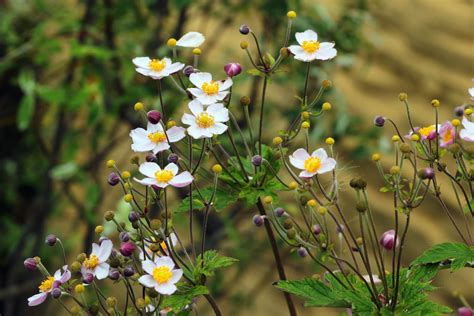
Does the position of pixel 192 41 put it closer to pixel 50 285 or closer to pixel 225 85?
pixel 225 85

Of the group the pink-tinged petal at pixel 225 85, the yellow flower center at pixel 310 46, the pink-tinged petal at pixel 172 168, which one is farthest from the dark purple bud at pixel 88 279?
the yellow flower center at pixel 310 46

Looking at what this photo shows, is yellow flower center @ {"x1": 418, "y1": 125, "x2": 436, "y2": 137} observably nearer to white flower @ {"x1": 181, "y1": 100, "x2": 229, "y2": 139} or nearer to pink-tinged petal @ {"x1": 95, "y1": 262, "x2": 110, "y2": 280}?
white flower @ {"x1": 181, "y1": 100, "x2": 229, "y2": 139}

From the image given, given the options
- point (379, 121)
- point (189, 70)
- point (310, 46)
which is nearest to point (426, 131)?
point (379, 121)

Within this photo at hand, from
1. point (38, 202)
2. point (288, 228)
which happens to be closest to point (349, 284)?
point (288, 228)

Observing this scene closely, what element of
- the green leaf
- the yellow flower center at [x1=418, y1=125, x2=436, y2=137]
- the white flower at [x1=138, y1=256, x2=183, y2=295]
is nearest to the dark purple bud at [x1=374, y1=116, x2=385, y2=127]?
the yellow flower center at [x1=418, y1=125, x2=436, y2=137]

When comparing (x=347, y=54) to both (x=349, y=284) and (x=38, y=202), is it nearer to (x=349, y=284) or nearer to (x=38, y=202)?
(x=38, y=202)
